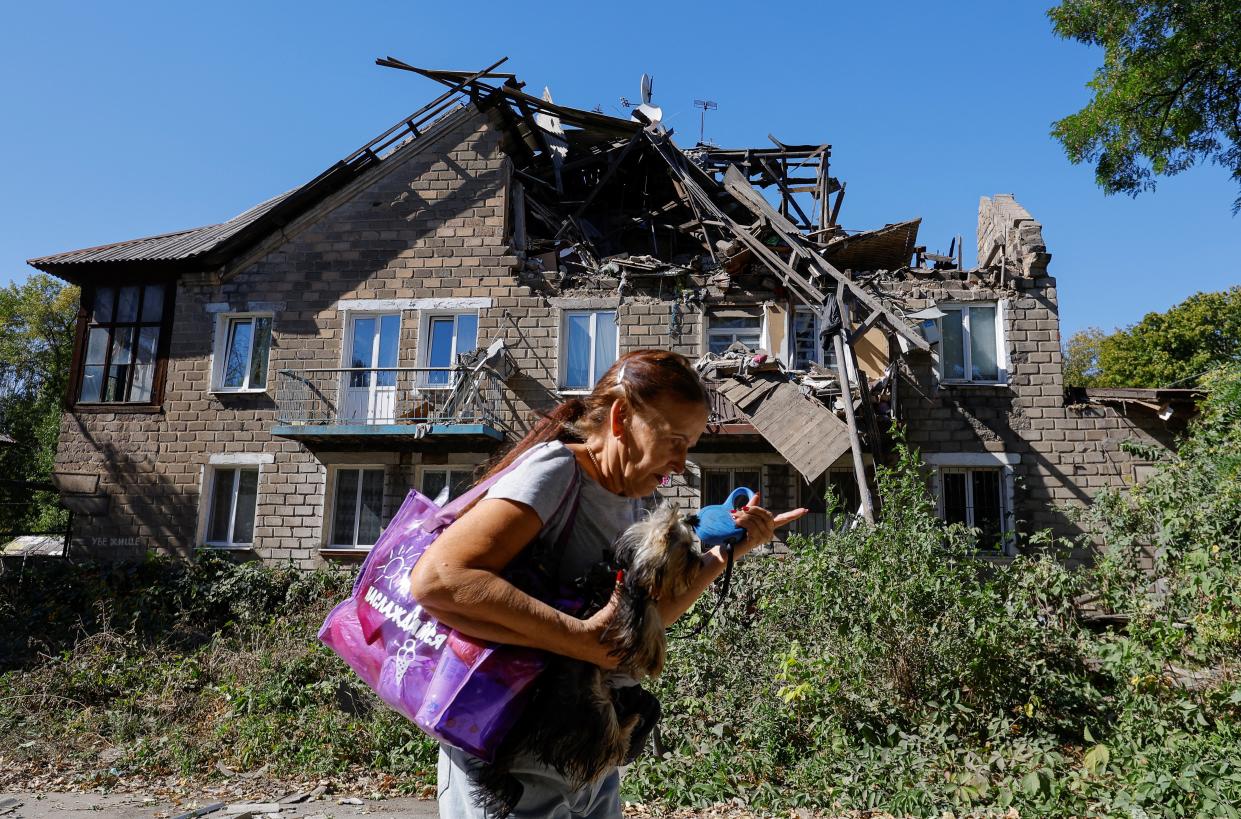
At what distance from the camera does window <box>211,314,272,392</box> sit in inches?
615

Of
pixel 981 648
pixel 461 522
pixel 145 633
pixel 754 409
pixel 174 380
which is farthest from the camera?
pixel 174 380

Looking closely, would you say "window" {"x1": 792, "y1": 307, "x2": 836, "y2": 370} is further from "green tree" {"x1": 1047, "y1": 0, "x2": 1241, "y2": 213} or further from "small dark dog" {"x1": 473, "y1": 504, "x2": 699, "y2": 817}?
"small dark dog" {"x1": 473, "y1": 504, "x2": 699, "y2": 817}

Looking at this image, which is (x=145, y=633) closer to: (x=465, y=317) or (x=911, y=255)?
(x=465, y=317)

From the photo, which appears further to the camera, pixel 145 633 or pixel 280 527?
pixel 280 527

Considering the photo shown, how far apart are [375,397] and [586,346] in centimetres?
404

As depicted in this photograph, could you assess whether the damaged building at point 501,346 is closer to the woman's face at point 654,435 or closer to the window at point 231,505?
the window at point 231,505

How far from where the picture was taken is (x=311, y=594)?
13.4 metres

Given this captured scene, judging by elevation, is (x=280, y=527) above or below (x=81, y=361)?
below

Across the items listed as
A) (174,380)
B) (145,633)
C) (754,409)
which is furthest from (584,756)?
(174,380)

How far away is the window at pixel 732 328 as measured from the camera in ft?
47.8

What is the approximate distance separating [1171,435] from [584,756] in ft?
49.3

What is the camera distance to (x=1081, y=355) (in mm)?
30812

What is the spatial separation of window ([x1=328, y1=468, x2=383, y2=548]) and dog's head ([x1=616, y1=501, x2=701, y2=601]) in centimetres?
1393

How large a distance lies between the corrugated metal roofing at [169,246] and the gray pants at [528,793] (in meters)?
15.8
